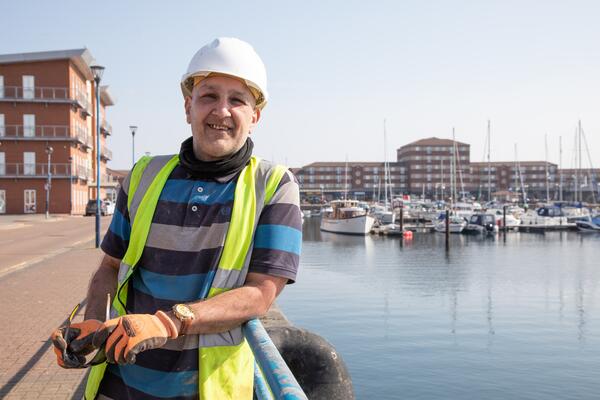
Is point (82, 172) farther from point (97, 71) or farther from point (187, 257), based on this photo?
point (187, 257)

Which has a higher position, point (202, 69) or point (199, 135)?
point (202, 69)

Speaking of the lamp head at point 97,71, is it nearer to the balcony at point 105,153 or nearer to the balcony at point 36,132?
the balcony at point 36,132

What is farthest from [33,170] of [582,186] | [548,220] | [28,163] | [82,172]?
[582,186]

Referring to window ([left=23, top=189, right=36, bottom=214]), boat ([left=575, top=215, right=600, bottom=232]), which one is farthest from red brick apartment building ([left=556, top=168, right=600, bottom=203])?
window ([left=23, top=189, right=36, bottom=214])

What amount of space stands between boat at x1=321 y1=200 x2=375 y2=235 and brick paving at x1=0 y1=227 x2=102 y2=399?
4548 centimetres

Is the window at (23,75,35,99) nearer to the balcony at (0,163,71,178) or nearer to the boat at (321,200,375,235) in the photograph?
the balcony at (0,163,71,178)

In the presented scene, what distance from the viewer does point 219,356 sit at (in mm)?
2086

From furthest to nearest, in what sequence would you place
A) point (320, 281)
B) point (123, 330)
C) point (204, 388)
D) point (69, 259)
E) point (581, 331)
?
point (320, 281) < point (581, 331) < point (69, 259) < point (204, 388) < point (123, 330)

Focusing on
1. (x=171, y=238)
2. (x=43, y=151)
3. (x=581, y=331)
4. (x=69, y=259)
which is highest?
(x=43, y=151)

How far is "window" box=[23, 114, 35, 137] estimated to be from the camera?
5362 cm

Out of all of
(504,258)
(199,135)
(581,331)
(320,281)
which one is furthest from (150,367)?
(504,258)

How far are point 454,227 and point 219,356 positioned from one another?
206 feet

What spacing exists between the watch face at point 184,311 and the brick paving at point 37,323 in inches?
167

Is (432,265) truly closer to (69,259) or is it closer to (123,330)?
(69,259)
